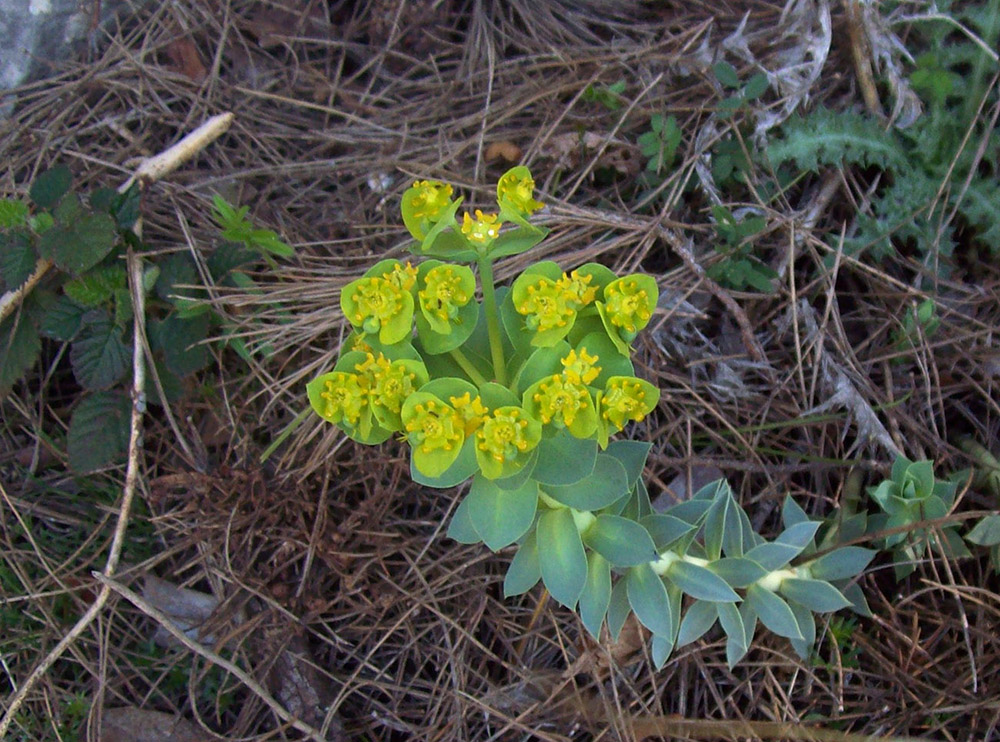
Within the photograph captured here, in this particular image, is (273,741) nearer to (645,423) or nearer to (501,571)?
(501,571)

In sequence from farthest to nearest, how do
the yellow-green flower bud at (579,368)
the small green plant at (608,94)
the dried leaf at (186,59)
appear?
the dried leaf at (186,59) → the small green plant at (608,94) → the yellow-green flower bud at (579,368)

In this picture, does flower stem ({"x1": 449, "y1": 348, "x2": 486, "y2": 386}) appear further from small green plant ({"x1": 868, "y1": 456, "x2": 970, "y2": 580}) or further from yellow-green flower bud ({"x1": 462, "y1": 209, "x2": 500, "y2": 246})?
small green plant ({"x1": 868, "y1": 456, "x2": 970, "y2": 580})

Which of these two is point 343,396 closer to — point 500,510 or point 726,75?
point 500,510

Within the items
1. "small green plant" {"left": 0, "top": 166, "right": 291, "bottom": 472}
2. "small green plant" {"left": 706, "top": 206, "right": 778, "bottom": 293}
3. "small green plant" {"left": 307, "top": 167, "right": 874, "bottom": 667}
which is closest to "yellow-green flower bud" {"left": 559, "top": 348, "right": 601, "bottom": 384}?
"small green plant" {"left": 307, "top": 167, "right": 874, "bottom": 667}

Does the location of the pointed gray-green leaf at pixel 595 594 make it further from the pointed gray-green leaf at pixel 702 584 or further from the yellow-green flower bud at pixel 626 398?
the yellow-green flower bud at pixel 626 398

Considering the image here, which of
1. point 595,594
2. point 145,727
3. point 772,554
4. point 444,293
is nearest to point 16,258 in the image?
point 145,727

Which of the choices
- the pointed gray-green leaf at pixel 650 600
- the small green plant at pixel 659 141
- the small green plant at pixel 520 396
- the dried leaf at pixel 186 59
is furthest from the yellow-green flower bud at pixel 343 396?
the dried leaf at pixel 186 59
